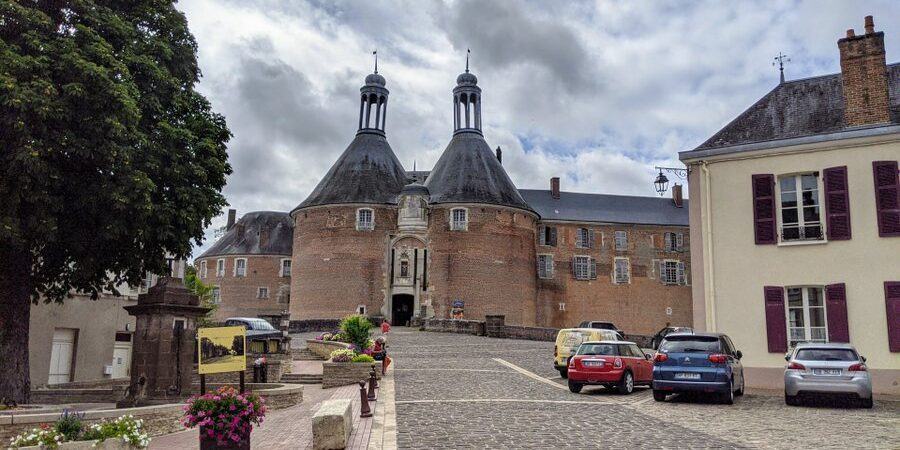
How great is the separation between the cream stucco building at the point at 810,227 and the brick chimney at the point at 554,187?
128ft

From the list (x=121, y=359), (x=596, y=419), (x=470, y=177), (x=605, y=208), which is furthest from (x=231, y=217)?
(x=596, y=419)

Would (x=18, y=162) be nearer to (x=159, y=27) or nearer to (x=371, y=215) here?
(x=159, y=27)

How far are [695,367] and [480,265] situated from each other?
3151 centimetres

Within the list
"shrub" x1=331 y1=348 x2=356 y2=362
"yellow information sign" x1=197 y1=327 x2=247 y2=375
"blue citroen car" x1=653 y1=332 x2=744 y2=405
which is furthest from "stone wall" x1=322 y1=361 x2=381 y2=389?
"blue citroen car" x1=653 y1=332 x2=744 y2=405

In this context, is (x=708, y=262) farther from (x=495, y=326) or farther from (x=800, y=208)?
(x=495, y=326)

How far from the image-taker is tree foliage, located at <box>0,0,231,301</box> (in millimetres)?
12109

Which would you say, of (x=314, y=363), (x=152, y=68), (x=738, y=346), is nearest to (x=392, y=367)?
(x=314, y=363)

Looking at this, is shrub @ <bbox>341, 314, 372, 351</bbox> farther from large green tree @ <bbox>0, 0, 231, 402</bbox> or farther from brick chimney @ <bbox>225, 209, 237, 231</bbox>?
brick chimney @ <bbox>225, 209, 237, 231</bbox>

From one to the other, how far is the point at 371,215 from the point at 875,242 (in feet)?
111

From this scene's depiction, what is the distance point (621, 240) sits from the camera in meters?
56.6

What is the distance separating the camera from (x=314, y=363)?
24922mm

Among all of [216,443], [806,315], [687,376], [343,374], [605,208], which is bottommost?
[216,443]

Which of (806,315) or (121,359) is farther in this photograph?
(121,359)

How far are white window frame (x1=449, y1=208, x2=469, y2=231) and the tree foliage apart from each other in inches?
1165
